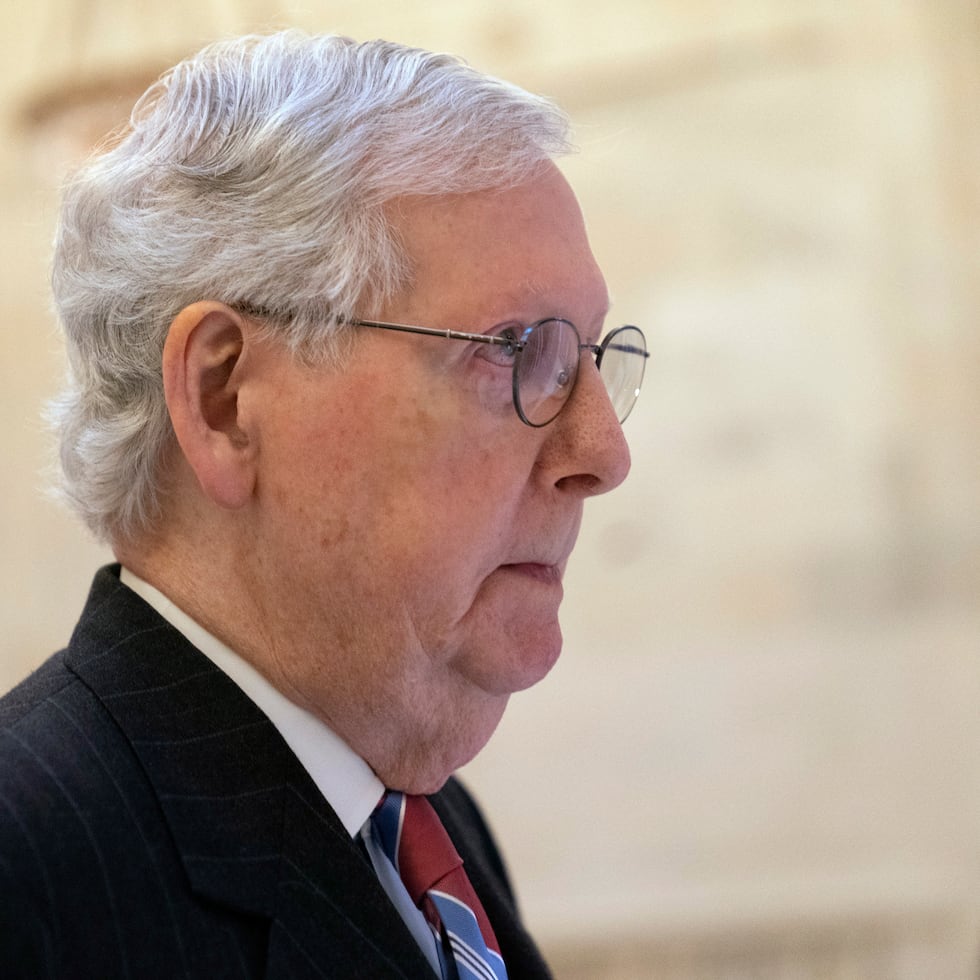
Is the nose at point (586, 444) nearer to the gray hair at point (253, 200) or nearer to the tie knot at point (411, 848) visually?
the gray hair at point (253, 200)

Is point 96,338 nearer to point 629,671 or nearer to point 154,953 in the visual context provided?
point 154,953

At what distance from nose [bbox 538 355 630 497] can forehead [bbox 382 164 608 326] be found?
4.8 inches

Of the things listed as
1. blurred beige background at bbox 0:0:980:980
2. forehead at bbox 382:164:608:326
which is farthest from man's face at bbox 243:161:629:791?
blurred beige background at bbox 0:0:980:980

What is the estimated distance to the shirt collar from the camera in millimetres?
1564

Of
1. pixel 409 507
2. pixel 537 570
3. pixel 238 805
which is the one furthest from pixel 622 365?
pixel 238 805

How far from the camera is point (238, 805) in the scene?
4.70 feet

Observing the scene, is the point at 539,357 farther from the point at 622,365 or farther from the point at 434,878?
the point at 434,878

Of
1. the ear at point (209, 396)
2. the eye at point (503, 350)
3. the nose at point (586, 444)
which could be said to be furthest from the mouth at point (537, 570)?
the ear at point (209, 396)

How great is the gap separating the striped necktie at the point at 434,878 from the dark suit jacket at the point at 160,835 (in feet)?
0.58

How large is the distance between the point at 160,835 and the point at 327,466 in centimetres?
51

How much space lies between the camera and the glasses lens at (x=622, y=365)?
1.82m

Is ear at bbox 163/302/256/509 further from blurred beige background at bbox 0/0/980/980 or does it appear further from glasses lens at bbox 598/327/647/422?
blurred beige background at bbox 0/0/980/980

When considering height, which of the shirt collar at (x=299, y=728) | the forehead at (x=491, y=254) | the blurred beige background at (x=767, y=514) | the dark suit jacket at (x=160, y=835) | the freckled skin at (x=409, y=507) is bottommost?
the dark suit jacket at (x=160, y=835)

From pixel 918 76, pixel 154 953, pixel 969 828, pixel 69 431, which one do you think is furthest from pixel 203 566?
pixel 918 76
